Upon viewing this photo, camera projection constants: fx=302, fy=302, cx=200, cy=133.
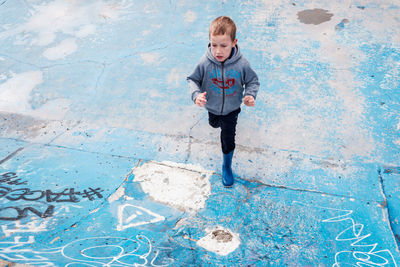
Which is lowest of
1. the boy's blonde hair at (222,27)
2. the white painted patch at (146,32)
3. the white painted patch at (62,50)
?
the white painted patch at (62,50)

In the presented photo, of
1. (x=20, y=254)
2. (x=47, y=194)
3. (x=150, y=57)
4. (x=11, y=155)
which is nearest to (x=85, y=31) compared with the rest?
(x=150, y=57)

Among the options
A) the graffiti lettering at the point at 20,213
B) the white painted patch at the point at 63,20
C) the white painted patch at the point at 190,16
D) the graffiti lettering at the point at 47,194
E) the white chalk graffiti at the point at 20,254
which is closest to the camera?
the white chalk graffiti at the point at 20,254

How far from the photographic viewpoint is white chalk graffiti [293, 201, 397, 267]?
2.07 meters

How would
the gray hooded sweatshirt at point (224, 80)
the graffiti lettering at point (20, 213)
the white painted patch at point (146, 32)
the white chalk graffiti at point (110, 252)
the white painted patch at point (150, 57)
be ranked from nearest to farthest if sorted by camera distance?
the white chalk graffiti at point (110, 252)
the graffiti lettering at point (20, 213)
the gray hooded sweatshirt at point (224, 80)
the white painted patch at point (150, 57)
the white painted patch at point (146, 32)

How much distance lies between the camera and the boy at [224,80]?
2.15 meters

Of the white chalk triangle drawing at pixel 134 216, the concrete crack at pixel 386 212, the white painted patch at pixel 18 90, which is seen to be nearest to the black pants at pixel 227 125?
the white chalk triangle drawing at pixel 134 216

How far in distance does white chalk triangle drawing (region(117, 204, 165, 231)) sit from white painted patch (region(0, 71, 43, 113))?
6.96ft

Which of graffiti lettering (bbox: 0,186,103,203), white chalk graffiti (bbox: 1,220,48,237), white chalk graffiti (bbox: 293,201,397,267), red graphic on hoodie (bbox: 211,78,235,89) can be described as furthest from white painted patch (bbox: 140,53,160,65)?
white chalk graffiti (bbox: 293,201,397,267)

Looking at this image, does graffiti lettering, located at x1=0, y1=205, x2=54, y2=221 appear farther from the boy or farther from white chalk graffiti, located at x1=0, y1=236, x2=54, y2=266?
the boy

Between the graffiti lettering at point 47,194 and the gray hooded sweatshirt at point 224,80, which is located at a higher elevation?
the gray hooded sweatshirt at point 224,80

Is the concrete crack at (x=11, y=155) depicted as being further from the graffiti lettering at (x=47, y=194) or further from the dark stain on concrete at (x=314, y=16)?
the dark stain on concrete at (x=314, y=16)

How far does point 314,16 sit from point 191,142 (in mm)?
3242

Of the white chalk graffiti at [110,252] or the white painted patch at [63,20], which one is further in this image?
the white painted patch at [63,20]

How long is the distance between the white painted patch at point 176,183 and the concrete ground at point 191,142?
0.01m
